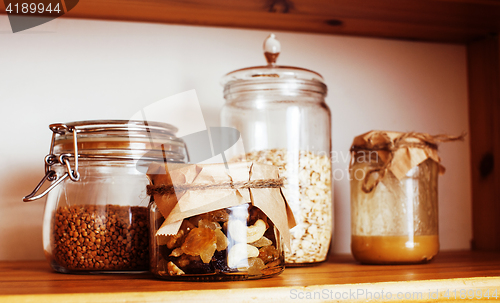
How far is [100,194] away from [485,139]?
0.84 meters

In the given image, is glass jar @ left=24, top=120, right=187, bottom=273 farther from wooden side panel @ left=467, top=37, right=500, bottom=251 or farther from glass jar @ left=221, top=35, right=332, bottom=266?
wooden side panel @ left=467, top=37, right=500, bottom=251

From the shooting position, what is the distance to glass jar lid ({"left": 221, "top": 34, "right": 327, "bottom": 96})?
28.7 inches

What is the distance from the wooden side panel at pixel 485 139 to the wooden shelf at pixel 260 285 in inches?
14.1

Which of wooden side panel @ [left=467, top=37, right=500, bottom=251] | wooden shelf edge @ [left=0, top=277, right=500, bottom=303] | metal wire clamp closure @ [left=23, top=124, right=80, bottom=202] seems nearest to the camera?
wooden shelf edge @ [left=0, top=277, right=500, bottom=303]

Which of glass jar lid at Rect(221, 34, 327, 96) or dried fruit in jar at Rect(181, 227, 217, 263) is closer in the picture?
dried fruit in jar at Rect(181, 227, 217, 263)

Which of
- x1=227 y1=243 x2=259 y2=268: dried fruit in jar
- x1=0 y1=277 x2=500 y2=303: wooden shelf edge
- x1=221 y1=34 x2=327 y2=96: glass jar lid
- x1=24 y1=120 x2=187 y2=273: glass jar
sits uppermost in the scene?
x1=221 y1=34 x2=327 y2=96: glass jar lid

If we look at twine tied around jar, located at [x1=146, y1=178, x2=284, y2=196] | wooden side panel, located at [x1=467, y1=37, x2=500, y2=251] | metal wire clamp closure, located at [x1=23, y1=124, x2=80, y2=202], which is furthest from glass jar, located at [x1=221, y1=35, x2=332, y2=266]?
wooden side panel, located at [x1=467, y1=37, x2=500, y2=251]

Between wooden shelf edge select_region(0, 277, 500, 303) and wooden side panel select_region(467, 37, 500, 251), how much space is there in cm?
49

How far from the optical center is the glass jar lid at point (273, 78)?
729 mm

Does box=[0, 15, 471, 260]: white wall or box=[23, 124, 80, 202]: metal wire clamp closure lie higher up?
box=[0, 15, 471, 260]: white wall

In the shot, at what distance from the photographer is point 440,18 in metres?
0.89

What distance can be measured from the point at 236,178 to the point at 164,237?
0.12m

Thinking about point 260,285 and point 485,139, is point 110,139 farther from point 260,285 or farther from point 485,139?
point 485,139

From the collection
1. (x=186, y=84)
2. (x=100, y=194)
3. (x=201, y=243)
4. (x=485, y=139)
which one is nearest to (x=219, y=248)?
(x=201, y=243)
